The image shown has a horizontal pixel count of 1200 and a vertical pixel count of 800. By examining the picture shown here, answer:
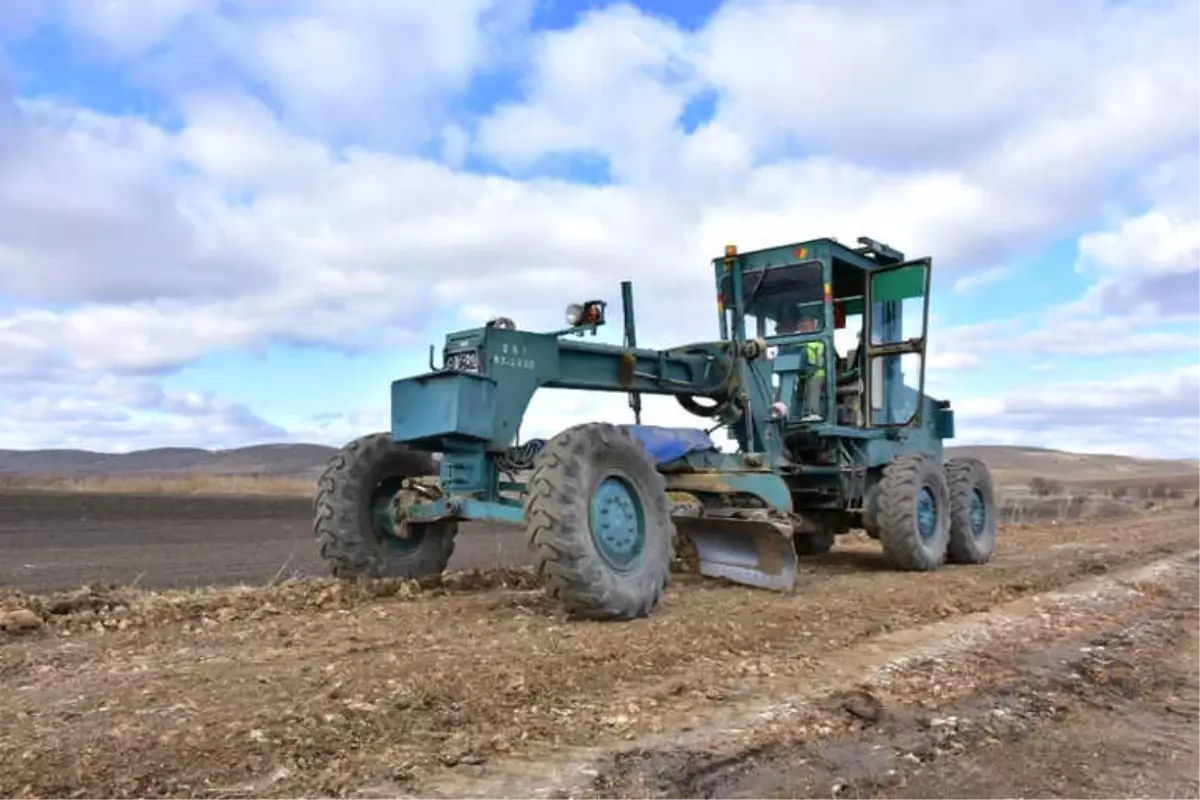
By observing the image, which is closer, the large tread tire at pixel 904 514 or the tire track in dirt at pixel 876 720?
the tire track in dirt at pixel 876 720

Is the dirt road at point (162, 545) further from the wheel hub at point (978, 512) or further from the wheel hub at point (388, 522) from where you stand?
the wheel hub at point (978, 512)

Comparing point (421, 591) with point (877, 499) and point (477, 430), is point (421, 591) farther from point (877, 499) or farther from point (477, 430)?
point (877, 499)

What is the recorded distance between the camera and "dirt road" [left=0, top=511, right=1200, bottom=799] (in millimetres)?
3768

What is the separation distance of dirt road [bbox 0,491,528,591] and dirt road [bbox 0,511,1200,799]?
3.60 meters

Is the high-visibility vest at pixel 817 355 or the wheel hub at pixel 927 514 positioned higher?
the high-visibility vest at pixel 817 355

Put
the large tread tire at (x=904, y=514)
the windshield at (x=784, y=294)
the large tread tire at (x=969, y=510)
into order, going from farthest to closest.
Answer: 1. the large tread tire at (x=969, y=510)
2. the windshield at (x=784, y=294)
3. the large tread tire at (x=904, y=514)

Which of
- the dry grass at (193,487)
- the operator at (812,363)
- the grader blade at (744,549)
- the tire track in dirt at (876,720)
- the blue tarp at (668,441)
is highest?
the operator at (812,363)

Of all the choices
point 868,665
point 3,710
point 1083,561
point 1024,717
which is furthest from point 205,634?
point 1083,561

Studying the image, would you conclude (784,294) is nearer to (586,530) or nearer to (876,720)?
(586,530)

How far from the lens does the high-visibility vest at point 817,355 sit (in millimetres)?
10984

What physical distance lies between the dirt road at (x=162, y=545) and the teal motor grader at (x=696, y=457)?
2950mm

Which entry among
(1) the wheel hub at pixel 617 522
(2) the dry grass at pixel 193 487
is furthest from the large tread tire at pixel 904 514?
(2) the dry grass at pixel 193 487

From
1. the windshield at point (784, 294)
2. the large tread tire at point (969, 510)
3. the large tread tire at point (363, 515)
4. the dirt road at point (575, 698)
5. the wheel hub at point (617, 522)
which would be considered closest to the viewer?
the dirt road at point (575, 698)

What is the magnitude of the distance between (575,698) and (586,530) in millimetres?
1912
